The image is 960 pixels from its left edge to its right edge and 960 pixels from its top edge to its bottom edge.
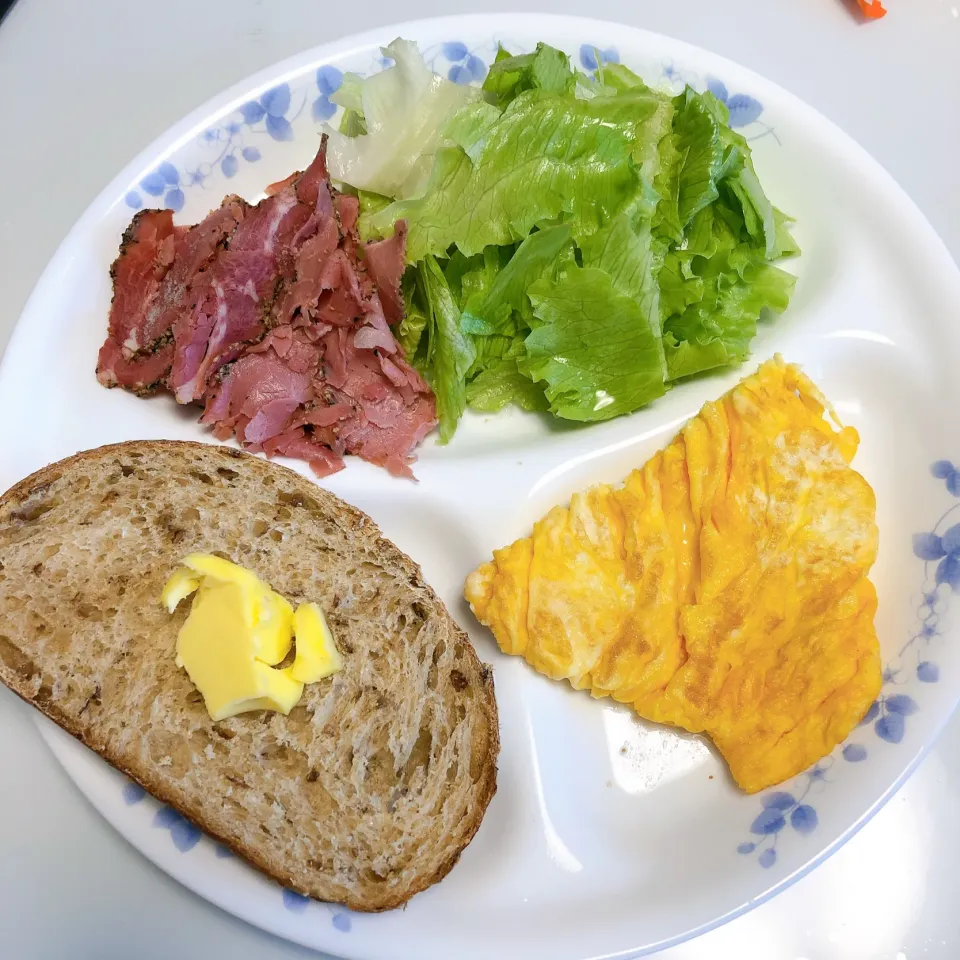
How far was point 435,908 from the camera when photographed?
5.08ft

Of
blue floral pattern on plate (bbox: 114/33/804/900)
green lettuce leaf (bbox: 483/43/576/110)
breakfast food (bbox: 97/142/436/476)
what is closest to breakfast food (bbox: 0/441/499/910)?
breakfast food (bbox: 97/142/436/476)

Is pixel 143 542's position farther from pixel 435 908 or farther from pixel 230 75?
pixel 230 75

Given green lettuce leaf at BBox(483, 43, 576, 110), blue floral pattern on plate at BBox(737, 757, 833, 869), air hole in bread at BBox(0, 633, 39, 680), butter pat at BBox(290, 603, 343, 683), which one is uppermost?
green lettuce leaf at BBox(483, 43, 576, 110)

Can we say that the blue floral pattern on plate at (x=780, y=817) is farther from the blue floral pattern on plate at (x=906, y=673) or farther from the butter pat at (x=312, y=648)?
the butter pat at (x=312, y=648)

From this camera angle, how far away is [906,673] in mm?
1668

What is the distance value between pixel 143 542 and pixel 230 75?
70.7 inches

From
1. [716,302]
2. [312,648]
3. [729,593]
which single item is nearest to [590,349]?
[716,302]

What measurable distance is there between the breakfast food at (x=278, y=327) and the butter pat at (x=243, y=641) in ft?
1.50

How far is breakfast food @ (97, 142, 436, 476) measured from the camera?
180 centimetres

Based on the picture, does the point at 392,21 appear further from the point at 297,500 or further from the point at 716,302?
the point at 297,500

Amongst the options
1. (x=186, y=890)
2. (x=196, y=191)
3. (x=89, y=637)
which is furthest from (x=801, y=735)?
(x=196, y=191)

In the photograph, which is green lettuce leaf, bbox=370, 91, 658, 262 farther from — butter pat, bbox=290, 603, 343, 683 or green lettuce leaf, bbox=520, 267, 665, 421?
butter pat, bbox=290, 603, 343, 683

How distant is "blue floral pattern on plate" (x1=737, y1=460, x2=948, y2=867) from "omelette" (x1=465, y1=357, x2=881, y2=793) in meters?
0.06

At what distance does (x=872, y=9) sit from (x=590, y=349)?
1898 millimetres
